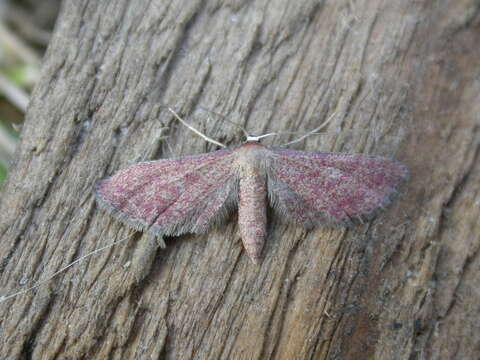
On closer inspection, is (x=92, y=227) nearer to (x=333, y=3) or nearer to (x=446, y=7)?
(x=333, y=3)

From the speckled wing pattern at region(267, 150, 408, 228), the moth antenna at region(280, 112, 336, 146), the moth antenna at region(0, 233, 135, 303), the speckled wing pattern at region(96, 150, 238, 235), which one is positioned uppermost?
the moth antenna at region(280, 112, 336, 146)

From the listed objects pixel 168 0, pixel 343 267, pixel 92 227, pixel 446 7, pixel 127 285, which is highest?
pixel 446 7

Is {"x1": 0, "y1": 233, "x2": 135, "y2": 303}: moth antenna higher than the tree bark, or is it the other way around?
the tree bark

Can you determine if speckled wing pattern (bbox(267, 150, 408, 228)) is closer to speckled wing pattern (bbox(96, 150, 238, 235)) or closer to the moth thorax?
the moth thorax

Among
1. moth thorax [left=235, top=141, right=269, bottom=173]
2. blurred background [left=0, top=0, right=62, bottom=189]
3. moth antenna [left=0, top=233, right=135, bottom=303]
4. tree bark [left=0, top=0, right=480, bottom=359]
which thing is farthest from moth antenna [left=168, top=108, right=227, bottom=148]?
blurred background [left=0, top=0, right=62, bottom=189]

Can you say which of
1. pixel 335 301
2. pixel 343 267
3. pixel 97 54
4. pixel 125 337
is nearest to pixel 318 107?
pixel 343 267

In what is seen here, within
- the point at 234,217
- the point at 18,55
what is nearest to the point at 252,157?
the point at 234,217

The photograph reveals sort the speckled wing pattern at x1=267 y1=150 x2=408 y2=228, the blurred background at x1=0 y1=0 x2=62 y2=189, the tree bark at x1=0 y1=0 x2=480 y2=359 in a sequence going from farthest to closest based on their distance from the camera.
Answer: the blurred background at x1=0 y1=0 x2=62 y2=189
the speckled wing pattern at x1=267 y1=150 x2=408 y2=228
the tree bark at x1=0 y1=0 x2=480 y2=359

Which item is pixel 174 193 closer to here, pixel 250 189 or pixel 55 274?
pixel 250 189
